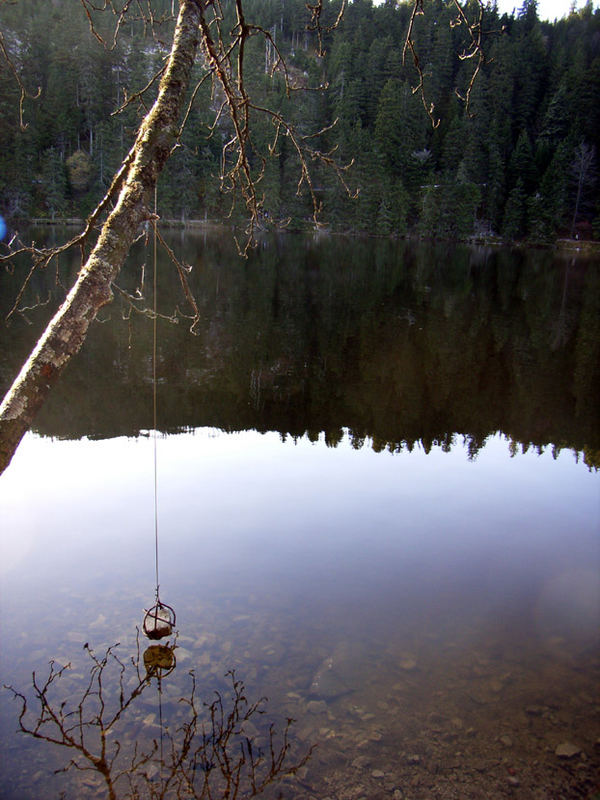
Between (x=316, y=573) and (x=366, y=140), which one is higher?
(x=366, y=140)

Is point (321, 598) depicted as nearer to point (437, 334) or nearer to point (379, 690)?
point (379, 690)

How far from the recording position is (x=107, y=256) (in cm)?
254

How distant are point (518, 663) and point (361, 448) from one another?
422cm

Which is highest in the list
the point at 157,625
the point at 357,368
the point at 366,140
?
the point at 366,140

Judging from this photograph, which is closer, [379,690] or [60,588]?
[379,690]

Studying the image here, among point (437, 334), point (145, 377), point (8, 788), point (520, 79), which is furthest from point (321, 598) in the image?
point (520, 79)

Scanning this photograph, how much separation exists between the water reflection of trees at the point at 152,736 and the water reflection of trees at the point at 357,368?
2.46 meters

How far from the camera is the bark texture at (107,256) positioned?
2311 millimetres

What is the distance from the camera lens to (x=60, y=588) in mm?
4938

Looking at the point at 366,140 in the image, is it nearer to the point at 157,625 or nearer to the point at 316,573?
the point at 316,573

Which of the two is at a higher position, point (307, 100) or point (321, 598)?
point (307, 100)

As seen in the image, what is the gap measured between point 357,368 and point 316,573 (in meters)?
7.62

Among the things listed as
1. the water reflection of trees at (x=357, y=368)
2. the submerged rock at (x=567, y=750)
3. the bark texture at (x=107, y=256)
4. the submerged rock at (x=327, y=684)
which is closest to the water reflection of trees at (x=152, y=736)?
the submerged rock at (x=327, y=684)

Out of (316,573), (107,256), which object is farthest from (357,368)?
(107,256)
